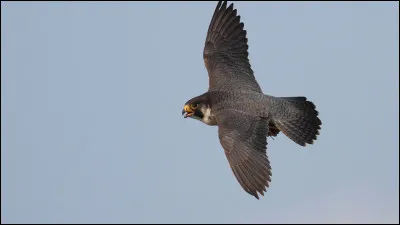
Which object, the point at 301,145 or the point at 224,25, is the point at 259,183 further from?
the point at 224,25

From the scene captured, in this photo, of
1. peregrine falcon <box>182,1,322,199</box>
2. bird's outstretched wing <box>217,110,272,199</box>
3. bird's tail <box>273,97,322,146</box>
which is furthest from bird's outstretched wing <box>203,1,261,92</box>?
bird's outstretched wing <box>217,110,272,199</box>

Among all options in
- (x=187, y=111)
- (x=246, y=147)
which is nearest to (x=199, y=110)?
(x=187, y=111)

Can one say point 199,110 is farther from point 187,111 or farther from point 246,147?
point 246,147

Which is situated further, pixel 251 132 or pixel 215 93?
pixel 215 93

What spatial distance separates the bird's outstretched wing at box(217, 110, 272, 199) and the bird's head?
0.36 m

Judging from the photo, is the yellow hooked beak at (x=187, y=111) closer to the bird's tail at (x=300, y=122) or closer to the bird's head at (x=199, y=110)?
the bird's head at (x=199, y=110)

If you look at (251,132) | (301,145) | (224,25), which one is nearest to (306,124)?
(301,145)

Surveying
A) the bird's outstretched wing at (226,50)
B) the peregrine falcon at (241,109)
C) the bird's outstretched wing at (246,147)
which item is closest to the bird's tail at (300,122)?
the peregrine falcon at (241,109)

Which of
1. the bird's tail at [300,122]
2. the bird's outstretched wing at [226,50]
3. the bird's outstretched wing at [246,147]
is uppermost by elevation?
the bird's outstretched wing at [226,50]

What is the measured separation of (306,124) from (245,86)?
43.7 inches

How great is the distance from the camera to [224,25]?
544 inches

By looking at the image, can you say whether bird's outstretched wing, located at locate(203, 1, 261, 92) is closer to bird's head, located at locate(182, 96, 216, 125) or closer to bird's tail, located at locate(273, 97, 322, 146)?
bird's head, located at locate(182, 96, 216, 125)

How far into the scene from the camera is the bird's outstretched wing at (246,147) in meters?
11.3

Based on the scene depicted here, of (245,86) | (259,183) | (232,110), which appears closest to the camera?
(259,183)
